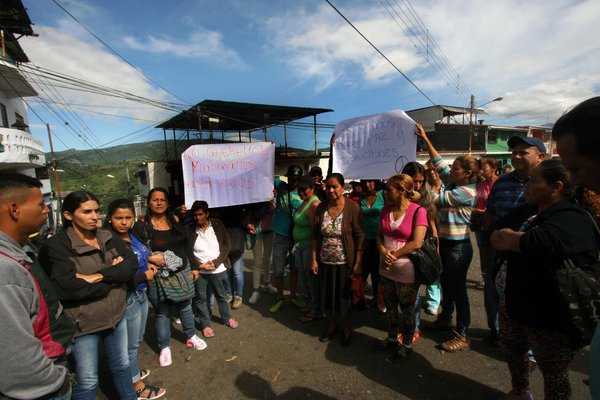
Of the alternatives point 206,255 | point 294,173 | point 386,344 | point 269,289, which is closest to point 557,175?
point 386,344

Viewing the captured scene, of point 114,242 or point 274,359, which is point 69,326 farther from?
point 274,359

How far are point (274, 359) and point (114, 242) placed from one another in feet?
6.64

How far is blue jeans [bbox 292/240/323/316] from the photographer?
368 centimetres

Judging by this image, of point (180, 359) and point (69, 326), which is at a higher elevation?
point (69, 326)

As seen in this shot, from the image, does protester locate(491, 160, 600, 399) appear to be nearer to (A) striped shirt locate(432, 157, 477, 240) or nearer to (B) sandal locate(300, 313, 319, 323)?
(A) striped shirt locate(432, 157, 477, 240)

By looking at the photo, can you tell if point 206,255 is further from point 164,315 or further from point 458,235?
point 458,235

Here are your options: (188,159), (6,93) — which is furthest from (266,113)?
(6,93)

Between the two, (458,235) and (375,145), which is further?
(375,145)

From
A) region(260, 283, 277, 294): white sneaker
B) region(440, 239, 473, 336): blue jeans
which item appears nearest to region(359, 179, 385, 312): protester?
region(440, 239, 473, 336): blue jeans

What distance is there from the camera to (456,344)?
3055mm

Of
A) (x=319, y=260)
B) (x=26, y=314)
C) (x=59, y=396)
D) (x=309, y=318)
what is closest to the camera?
(x=26, y=314)

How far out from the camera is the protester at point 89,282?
1940 millimetres

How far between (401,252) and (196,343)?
8.42 ft

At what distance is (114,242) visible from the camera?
2.36 meters
